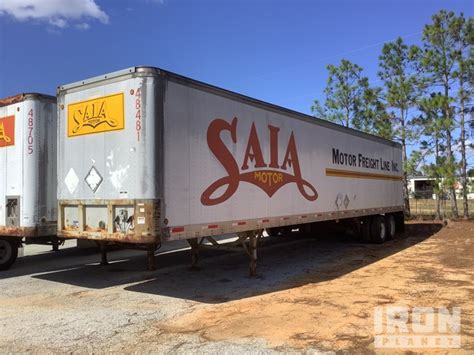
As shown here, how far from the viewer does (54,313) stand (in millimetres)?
6840

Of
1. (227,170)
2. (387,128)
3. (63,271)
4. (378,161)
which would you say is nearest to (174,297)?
(227,170)

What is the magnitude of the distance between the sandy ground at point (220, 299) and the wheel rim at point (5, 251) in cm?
32

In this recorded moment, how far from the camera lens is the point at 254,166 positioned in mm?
9336

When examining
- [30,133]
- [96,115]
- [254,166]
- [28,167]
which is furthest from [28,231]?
[254,166]

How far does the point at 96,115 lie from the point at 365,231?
10367 mm

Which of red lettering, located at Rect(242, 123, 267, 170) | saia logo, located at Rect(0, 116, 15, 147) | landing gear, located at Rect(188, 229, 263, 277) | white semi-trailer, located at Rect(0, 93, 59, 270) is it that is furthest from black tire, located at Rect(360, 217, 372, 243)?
saia logo, located at Rect(0, 116, 15, 147)

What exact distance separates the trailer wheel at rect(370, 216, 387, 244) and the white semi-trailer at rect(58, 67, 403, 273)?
216 inches

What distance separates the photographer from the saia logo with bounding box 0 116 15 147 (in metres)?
9.84

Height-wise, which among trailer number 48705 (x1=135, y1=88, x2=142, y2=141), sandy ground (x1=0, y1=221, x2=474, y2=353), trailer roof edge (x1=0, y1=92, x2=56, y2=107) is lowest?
sandy ground (x1=0, y1=221, x2=474, y2=353)

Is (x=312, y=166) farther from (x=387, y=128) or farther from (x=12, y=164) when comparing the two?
(x=387, y=128)

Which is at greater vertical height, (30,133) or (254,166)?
(30,133)

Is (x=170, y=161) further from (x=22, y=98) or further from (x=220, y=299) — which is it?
(x=22, y=98)

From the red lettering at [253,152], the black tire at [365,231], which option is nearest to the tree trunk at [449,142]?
the black tire at [365,231]

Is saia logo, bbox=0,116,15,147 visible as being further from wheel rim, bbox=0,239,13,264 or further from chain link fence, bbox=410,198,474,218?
chain link fence, bbox=410,198,474,218
